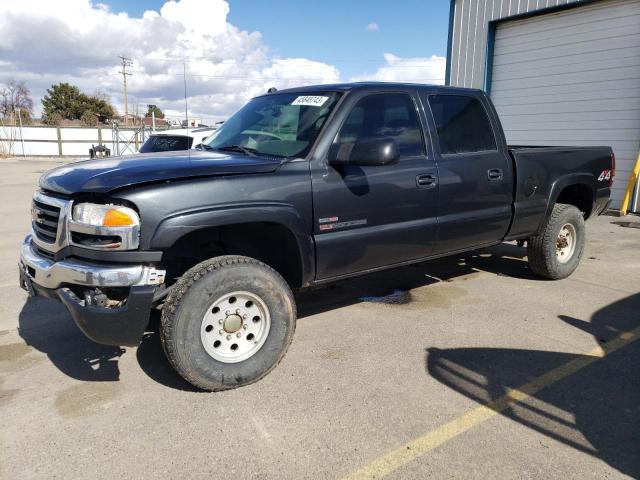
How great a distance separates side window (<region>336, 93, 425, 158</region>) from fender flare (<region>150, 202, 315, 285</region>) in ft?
2.39

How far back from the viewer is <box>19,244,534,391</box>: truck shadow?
11.6 ft

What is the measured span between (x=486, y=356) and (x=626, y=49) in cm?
922

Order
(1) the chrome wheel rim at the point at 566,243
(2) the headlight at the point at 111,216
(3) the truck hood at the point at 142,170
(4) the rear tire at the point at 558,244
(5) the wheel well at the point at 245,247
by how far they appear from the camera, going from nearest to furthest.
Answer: (2) the headlight at the point at 111,216 → (3) the truck hood at the point at 142,170 → (5) the wheel well at the point at 245,247 → (4) the rear tire at the point at 558,244 → (1) the chrome wheel rim at the point at 566,243

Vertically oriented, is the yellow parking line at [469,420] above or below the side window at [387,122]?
below

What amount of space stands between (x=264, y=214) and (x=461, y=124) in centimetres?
230

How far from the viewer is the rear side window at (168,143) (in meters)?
10.7

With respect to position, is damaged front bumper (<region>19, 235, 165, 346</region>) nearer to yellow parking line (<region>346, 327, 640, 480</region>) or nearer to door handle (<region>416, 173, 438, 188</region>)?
yellow parking line (<region>346, 327, 640, 480</region>)

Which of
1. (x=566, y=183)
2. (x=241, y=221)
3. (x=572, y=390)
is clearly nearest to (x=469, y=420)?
(x=572, y=390)

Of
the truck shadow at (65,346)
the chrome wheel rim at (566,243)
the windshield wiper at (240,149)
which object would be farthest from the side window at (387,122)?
the chrome wheel rim at (566,243)

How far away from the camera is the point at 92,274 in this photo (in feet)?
9.24

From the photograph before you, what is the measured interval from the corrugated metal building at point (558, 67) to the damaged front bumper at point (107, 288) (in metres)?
10.5

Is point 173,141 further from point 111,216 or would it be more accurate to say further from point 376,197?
point 111,216

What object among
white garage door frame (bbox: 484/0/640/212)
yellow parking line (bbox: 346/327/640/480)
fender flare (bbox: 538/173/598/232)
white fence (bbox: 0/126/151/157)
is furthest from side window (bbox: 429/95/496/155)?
white fence (bbox: 0/126/151/157)

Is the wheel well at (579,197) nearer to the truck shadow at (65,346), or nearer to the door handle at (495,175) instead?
the door handle at (495,175)
